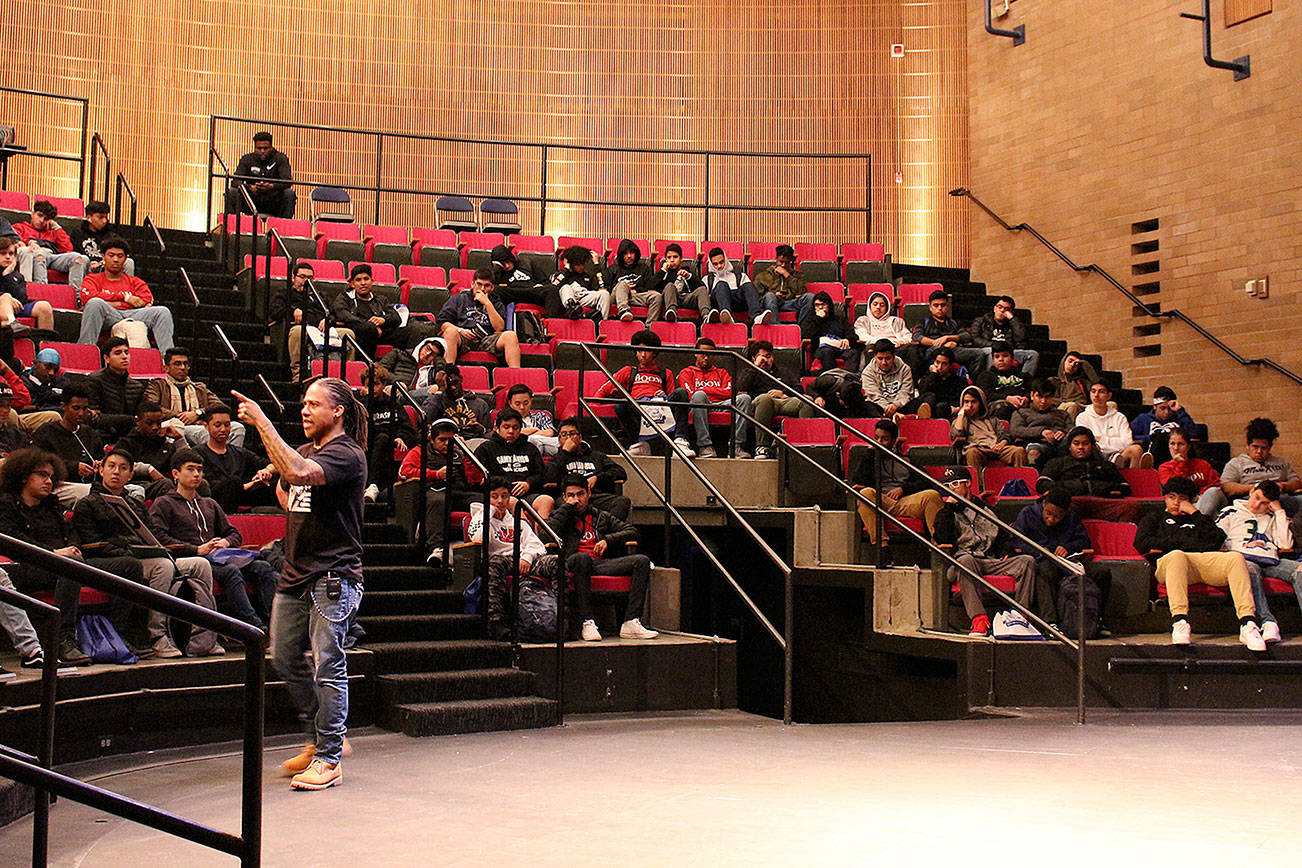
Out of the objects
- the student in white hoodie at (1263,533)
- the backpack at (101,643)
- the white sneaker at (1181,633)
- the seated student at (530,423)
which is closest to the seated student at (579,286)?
the seated student at (530,423)

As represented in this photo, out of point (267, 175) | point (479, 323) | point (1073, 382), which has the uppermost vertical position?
point (267, 175)

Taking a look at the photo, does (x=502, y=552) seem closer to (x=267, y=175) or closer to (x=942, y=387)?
(x=942, y=387)

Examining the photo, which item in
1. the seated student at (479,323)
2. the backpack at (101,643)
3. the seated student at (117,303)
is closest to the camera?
the backpack at (101,643)

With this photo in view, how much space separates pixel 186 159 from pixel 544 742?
10.6 meters

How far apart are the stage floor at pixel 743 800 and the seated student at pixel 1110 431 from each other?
3849 millimetres

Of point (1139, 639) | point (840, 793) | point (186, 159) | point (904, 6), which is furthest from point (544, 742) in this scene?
point (904, 6)

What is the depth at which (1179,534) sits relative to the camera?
317 inches

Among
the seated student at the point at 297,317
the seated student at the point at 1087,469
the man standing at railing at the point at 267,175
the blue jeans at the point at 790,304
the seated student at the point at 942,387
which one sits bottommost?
the seated student at the point at 1087,469

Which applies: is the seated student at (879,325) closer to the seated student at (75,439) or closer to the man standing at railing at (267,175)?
the man standing at railing at (267,175)

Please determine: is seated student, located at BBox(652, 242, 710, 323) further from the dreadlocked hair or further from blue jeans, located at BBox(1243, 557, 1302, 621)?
the dreadlocked hair

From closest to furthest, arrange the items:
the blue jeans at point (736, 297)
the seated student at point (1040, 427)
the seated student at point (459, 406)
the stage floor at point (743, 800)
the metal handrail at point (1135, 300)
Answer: the stage floor at point (743, 800), the seated student at point (459, 406), the seated student at point (1040, 427), the metal handrail at point (1135, 300), the blue jeans at point (736, 297)

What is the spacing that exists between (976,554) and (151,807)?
599cm

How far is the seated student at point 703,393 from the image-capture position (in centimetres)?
934

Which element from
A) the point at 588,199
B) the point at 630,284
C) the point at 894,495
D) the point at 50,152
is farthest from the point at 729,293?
the point at 50,152
